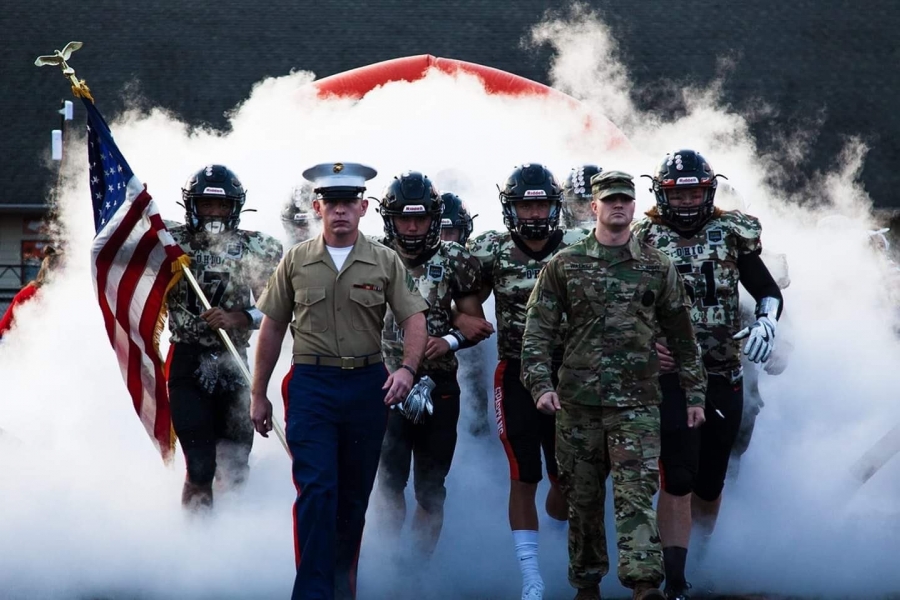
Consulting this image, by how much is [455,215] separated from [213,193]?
1.69m

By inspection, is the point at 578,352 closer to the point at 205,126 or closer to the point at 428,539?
the point at 428,539

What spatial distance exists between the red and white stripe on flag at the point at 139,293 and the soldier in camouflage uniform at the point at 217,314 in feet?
0.40

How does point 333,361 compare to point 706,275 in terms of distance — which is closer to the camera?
point 333,361

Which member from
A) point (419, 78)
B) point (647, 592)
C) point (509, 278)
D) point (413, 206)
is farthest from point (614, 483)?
point (419, 78)

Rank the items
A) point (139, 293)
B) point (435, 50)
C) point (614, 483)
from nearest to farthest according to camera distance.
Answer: point (614, 483) < point (139, 293) < point (435, 50)

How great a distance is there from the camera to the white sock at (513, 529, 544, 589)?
23.3 feet

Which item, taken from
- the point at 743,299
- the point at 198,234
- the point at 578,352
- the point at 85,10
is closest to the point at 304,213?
the point at 198,234

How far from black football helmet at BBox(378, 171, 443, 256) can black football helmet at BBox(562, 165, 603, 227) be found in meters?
1.57

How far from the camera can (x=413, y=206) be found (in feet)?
25.3

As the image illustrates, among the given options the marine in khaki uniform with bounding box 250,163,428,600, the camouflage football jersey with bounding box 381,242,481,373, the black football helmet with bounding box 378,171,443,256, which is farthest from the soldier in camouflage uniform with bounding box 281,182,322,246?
the marine in khaki uniform with bounding box 250,163,428,600

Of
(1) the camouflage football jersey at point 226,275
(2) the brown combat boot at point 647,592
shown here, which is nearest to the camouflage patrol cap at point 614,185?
(2) the brown combat boot at point 647,592

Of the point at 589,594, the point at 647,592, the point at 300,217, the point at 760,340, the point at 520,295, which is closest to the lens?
the point at 647,592

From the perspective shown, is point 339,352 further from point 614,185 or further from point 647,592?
point 647,592

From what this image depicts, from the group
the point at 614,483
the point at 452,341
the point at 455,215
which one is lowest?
the point at 614,483
